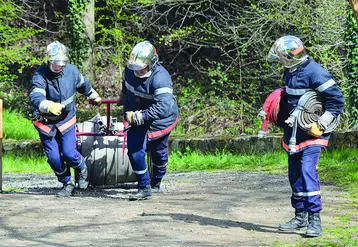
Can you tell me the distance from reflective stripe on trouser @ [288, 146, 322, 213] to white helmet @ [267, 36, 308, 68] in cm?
78

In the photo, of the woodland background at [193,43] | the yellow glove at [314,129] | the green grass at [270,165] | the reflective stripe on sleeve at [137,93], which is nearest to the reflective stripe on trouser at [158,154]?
the reflective stripe on sleeve at [137,93]

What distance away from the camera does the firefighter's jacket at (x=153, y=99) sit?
9.73 m

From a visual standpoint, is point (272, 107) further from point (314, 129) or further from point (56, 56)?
point (56, 56)

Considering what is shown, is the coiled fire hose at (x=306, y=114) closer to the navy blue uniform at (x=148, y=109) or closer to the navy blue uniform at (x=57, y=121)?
the navy blue uniform at (x=148, y=109)

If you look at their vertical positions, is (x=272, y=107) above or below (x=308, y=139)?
above

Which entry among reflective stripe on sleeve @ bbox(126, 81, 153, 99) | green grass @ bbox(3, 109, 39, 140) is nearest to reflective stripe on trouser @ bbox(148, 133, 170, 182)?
reflective stripe on sleeve @ bbox(126, 81, 153, 99)

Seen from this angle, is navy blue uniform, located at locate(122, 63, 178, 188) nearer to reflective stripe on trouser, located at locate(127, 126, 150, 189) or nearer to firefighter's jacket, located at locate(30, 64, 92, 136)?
reflective stripe on trouser, located at locate(127, 126, 150, 189)

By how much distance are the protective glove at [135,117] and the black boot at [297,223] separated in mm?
2261

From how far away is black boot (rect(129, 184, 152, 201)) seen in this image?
997 centimetres

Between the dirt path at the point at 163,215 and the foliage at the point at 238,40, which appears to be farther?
the foliage at the point at 238,40

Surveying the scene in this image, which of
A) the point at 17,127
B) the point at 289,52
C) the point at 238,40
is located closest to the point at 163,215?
the point at 289,52

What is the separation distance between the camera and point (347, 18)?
16641 mm

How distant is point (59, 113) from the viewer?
10.1m

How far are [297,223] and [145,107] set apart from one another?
2616mm
